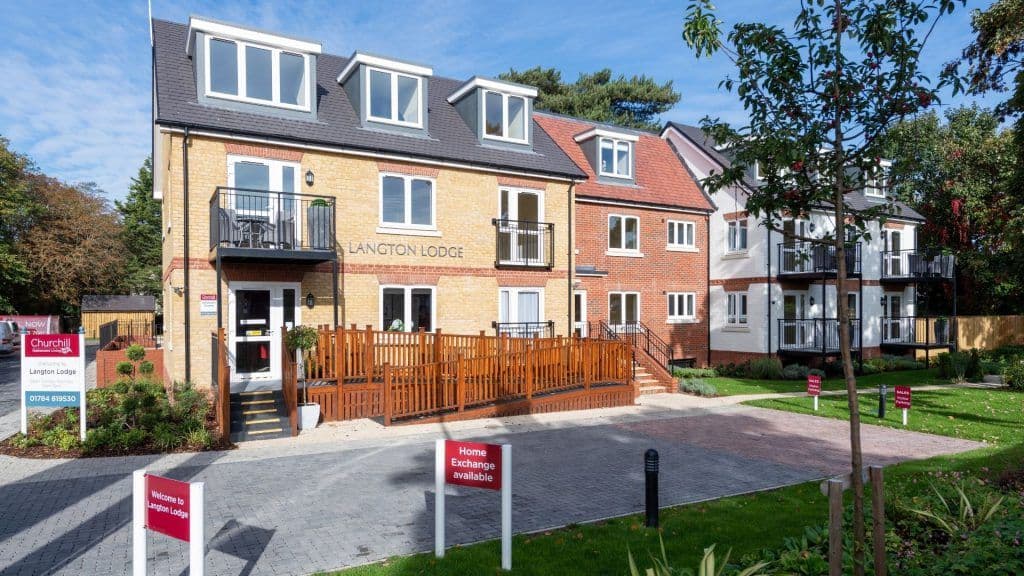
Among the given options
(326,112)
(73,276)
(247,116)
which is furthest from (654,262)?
(73,276)


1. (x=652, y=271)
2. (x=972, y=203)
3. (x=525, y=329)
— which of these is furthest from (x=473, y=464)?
(x=972, y=203)

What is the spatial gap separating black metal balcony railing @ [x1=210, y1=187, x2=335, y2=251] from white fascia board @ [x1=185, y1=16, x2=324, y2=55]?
366 centimetres

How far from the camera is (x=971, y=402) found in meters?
16.4

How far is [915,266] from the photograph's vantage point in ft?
93.7

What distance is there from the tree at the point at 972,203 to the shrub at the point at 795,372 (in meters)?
10.1

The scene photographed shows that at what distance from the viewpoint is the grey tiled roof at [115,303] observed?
136ft

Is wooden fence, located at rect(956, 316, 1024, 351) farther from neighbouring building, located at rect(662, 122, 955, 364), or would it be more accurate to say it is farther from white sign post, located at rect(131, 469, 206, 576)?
white sign post, located at rect(131, 469, 206, 576)

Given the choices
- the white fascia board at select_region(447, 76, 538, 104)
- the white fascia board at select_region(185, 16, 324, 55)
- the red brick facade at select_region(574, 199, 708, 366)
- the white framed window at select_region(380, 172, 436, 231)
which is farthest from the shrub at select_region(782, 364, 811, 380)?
the white fascia board at select_region(185, 16, 324, 55)

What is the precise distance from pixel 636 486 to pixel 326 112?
12.6 meters

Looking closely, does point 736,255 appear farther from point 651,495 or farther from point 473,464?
point 473,464

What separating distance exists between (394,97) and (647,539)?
46.5 feet

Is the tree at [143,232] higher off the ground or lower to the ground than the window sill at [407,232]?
higher

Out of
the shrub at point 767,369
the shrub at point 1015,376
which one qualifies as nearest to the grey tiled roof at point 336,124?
the shrub at point 767,369

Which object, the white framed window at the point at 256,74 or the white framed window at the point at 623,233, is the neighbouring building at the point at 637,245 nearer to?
the white framed window at the point at 623,233
